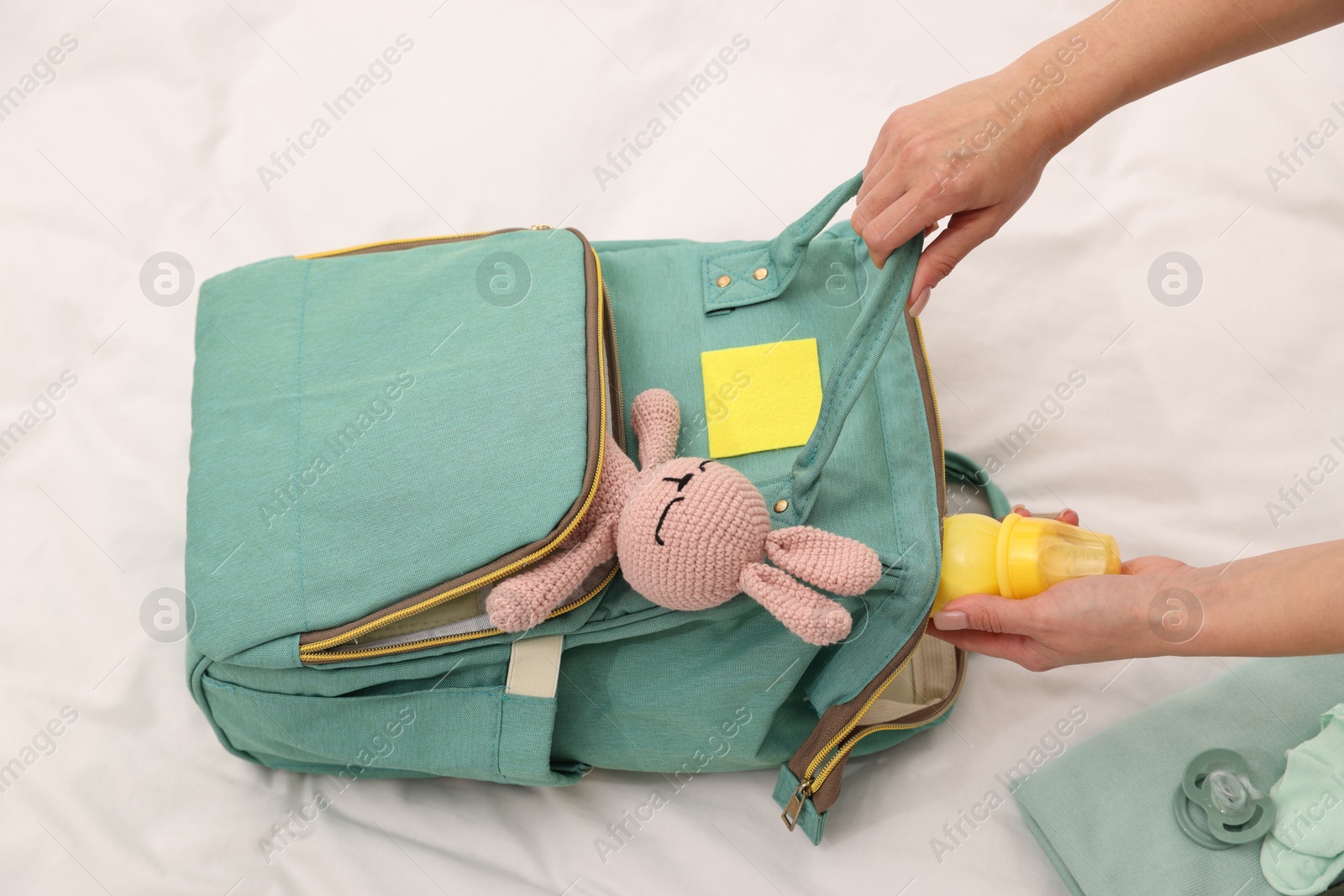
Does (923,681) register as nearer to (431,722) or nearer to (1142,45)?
(431,722)

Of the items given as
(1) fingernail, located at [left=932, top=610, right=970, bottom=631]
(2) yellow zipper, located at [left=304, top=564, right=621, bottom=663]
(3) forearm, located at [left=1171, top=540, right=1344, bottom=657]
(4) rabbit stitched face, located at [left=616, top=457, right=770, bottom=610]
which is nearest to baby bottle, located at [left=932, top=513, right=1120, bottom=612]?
(1) fingernail, located at [left=932, top=610, right=970, bottom=631]

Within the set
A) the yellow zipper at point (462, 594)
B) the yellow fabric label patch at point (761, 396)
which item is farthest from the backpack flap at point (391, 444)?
the yellow fabric label patch at point (761, 396)

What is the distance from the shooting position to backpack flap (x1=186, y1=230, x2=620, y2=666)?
884mm

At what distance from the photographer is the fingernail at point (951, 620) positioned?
93 centimetres

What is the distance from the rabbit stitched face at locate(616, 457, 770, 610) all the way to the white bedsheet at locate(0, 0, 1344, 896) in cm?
41

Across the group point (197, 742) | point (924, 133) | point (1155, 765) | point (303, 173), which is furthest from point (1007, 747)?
point (303, 173)

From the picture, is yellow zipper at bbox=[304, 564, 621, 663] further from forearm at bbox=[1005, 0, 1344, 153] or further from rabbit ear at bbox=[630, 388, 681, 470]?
forearm at bbox=[1005, 0, 1344, 153]

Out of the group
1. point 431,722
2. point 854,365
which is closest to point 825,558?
point 854,365

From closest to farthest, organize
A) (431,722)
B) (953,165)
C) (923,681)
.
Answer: (953,165), (431,722), (923,681)

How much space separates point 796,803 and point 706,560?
1.17 ft

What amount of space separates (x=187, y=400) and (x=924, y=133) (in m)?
1.02

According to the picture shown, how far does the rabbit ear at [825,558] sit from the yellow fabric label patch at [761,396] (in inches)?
6.4

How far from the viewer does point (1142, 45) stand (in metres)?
0.88

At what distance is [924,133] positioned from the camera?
88cm
